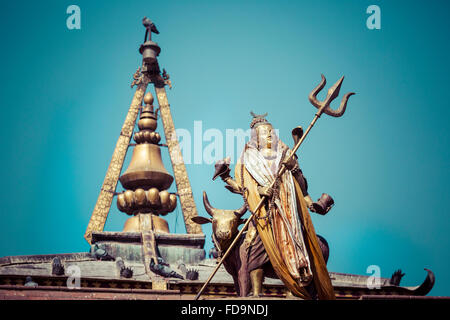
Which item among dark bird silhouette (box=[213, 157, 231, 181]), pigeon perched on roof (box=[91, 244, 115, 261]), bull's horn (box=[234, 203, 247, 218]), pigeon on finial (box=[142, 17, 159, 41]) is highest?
pigeon on finial (box=[142, 17, 159, 41])

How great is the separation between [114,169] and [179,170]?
6.89 ft

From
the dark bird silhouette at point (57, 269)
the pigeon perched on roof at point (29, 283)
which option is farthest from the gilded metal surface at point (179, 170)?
the pigeon perched on roof at point (29, 283)

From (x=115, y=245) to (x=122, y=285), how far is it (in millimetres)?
3826

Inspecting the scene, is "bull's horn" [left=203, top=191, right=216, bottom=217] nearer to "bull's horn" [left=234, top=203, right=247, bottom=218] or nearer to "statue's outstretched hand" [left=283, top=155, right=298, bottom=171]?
"bull's horn" [left=234, top=203, right=247, bottom=218]

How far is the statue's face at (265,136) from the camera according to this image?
9.65 meters

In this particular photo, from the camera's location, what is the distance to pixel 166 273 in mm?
15109

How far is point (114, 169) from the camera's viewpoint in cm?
2300

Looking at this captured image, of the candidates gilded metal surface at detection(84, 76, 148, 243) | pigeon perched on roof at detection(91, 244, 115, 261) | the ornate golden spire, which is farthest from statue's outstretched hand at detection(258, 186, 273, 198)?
gilded metal surface at detection(84, 76, 148, 243)

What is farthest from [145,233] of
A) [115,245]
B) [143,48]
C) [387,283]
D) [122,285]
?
[143,48]

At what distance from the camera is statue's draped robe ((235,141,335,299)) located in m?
8.67

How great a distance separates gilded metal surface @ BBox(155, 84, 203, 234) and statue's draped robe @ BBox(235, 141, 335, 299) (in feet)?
40.9

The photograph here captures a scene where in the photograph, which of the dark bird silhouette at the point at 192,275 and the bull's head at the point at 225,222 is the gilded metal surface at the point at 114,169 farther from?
the bull's head at the point at 225,222

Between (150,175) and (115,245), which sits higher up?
(150,175)
